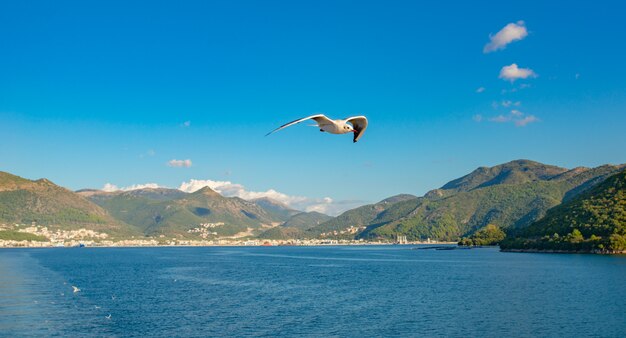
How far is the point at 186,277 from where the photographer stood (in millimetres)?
146125

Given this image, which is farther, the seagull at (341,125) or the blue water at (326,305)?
the blue water at (326,305)

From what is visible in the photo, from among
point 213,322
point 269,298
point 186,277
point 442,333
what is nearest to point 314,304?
point 269,298

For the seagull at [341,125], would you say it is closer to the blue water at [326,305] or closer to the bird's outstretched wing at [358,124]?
the bird's outstretched wing at [358,124]

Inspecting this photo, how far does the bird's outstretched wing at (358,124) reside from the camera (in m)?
19.6

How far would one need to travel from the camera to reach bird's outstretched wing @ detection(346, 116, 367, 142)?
1958 centimetres

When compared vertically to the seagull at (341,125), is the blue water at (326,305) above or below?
below

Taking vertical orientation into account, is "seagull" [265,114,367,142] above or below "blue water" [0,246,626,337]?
above

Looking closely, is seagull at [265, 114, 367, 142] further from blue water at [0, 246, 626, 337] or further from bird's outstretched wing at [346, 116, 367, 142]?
blue water at [0, 246, 626, 337]

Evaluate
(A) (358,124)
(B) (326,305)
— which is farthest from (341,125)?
(B) (326,305)

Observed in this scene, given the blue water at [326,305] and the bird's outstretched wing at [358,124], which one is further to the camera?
the blue water at [326,305]

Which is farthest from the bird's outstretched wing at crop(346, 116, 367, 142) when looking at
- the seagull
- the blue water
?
the blue water

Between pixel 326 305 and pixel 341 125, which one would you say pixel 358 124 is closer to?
pixel 341 125

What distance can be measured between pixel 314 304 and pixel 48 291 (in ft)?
183

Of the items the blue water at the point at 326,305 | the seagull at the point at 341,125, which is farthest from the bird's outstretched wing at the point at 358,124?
the blue water at the point at 326,305
